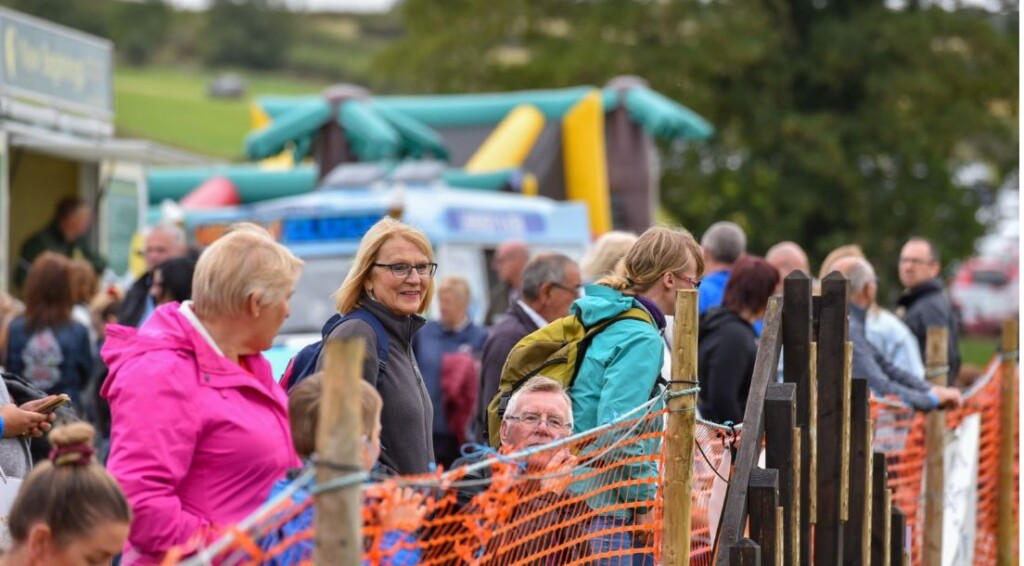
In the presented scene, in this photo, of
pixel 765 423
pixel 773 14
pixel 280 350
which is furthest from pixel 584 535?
pixel 773 14

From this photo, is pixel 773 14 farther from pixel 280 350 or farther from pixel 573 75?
pixel 280 350

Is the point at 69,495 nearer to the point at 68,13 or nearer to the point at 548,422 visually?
the point at 548,422

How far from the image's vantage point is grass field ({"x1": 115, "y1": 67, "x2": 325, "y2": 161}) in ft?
159

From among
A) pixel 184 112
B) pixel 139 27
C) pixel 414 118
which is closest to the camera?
pixel 414 118

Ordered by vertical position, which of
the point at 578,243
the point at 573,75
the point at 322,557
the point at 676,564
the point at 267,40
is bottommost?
the point at 676,564

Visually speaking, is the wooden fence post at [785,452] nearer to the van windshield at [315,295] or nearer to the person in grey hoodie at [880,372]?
the person in grey hoodie at [880,372]

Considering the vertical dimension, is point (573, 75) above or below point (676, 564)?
above

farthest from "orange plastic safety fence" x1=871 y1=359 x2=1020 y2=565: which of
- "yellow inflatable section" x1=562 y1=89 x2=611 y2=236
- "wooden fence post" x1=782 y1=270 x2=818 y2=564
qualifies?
"yellow inflatable section" x1=562 y1=89 x2=611 y2=236

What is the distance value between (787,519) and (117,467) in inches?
117

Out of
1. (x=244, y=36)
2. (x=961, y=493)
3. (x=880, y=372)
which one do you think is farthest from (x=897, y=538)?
(x=244, y=36)

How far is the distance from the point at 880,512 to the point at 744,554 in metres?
2.09

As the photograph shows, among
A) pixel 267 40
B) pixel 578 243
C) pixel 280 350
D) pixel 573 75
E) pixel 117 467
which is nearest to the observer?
pixel 117 467

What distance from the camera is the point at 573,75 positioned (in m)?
31.1

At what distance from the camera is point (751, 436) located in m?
5.57
